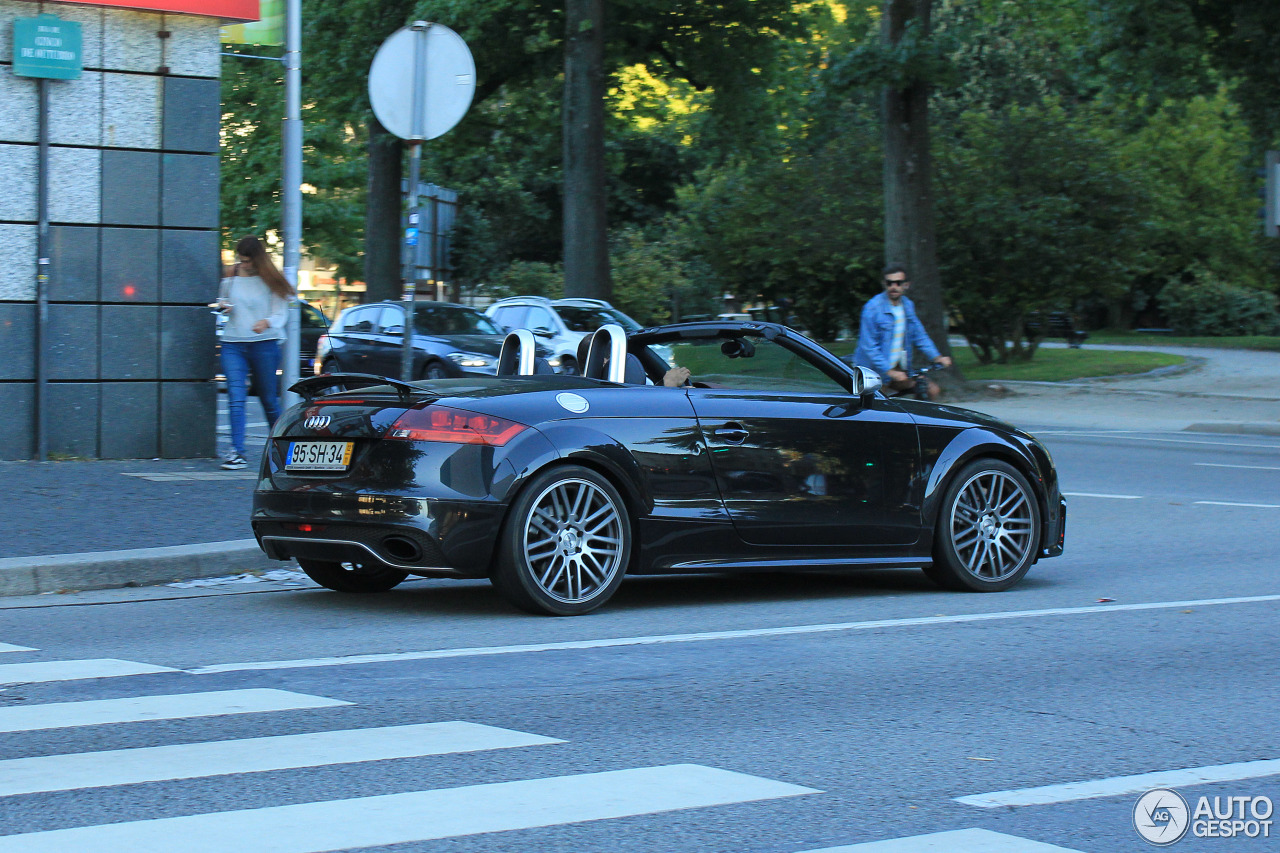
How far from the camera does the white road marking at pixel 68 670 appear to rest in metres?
5.70

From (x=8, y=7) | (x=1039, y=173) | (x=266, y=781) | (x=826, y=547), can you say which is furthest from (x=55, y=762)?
(x=1039, y=173)

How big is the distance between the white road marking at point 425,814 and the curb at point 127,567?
4314 millimetres

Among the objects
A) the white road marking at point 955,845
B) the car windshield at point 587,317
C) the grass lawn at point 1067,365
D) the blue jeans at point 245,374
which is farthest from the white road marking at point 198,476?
the grass lawn at point 1067,365

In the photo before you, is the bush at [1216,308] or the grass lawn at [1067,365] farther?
the bush at [1216,308]

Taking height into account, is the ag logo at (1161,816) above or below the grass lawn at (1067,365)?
below

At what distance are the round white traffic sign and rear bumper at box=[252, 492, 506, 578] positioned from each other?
9.73ft

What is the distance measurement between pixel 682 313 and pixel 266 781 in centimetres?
4162

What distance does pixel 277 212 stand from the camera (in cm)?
4428

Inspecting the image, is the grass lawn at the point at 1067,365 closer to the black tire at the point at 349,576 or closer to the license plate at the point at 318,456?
the black tire at the point at 349,576

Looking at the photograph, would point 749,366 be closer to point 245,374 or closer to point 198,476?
point 198,476

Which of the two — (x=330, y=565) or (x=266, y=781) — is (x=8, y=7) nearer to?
(x=330, y=565)

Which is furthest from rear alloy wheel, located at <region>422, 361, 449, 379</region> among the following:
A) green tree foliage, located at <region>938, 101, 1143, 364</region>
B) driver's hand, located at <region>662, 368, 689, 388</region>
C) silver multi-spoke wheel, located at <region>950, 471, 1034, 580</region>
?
silver multi-spoke wheel, located at <region>950, 471, 1034, 580</region>

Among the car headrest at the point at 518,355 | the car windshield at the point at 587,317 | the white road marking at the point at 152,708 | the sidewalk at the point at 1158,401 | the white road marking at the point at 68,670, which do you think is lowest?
the white road marking at the point at 68,670

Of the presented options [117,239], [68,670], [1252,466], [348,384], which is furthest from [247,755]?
[1252,466]
